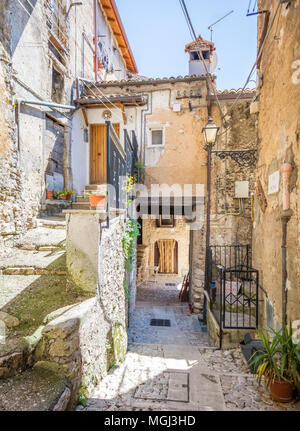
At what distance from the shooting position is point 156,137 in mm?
8430

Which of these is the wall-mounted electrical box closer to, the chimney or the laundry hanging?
the chimney

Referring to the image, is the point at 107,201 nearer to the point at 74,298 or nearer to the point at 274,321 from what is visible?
the point at 74,298

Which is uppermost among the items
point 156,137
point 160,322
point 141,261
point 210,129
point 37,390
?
point 156,137

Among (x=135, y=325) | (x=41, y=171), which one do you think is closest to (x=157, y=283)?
(x=135, y=325)

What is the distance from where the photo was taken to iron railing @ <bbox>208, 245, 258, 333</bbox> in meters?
4.62

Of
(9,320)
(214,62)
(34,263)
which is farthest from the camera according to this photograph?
(214,62)

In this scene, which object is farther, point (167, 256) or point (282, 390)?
point (167, 256)

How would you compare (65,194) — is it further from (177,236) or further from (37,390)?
(177,236)

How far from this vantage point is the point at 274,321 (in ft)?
11.9

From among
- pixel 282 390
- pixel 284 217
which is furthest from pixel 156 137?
pixel 282 390

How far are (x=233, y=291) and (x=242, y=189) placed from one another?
124 inches

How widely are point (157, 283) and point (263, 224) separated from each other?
1003 centimetres

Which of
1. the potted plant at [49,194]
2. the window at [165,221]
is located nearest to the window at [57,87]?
the potted plant at [49,194]

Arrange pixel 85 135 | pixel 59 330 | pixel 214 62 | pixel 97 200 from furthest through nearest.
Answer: pixel 214 62 < pixel 85 135 < pixel 97 200 < pixel 59 330
